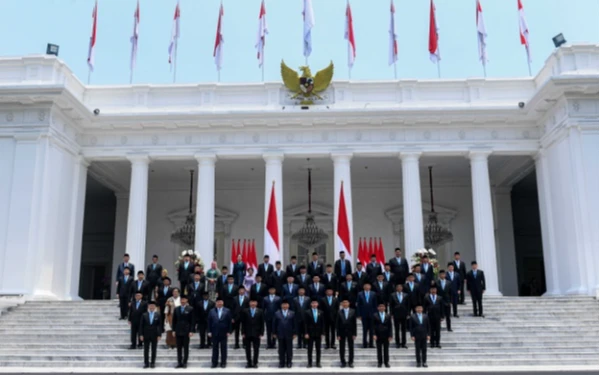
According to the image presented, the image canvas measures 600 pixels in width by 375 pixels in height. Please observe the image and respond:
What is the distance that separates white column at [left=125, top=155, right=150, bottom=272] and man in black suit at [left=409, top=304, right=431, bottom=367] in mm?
10594

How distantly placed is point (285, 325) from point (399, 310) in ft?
8.41

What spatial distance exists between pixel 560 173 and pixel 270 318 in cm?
1077

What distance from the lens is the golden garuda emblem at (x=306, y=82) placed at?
766 inches

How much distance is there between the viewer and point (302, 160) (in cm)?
2138

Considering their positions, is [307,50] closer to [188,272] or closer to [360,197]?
[360,197]

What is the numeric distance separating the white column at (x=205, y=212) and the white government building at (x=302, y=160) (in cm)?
5

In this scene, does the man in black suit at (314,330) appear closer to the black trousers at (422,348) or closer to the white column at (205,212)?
the black trousers at (422,348)

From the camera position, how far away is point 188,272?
15109mm

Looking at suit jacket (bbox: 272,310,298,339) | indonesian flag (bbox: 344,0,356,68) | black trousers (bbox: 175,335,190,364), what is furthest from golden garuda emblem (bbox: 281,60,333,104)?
black trousers (bbox: 175,335,190,364)

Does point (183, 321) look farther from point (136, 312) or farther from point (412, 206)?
point (412, 206)

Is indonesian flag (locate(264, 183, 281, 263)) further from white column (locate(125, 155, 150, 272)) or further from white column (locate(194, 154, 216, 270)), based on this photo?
white column (locate(125, 155, 150, 272))

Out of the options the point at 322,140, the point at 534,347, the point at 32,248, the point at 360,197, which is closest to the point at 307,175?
the point at 360,197

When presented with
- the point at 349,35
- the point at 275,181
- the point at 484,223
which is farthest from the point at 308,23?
the point at 484,223

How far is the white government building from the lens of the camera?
16.8 metres
